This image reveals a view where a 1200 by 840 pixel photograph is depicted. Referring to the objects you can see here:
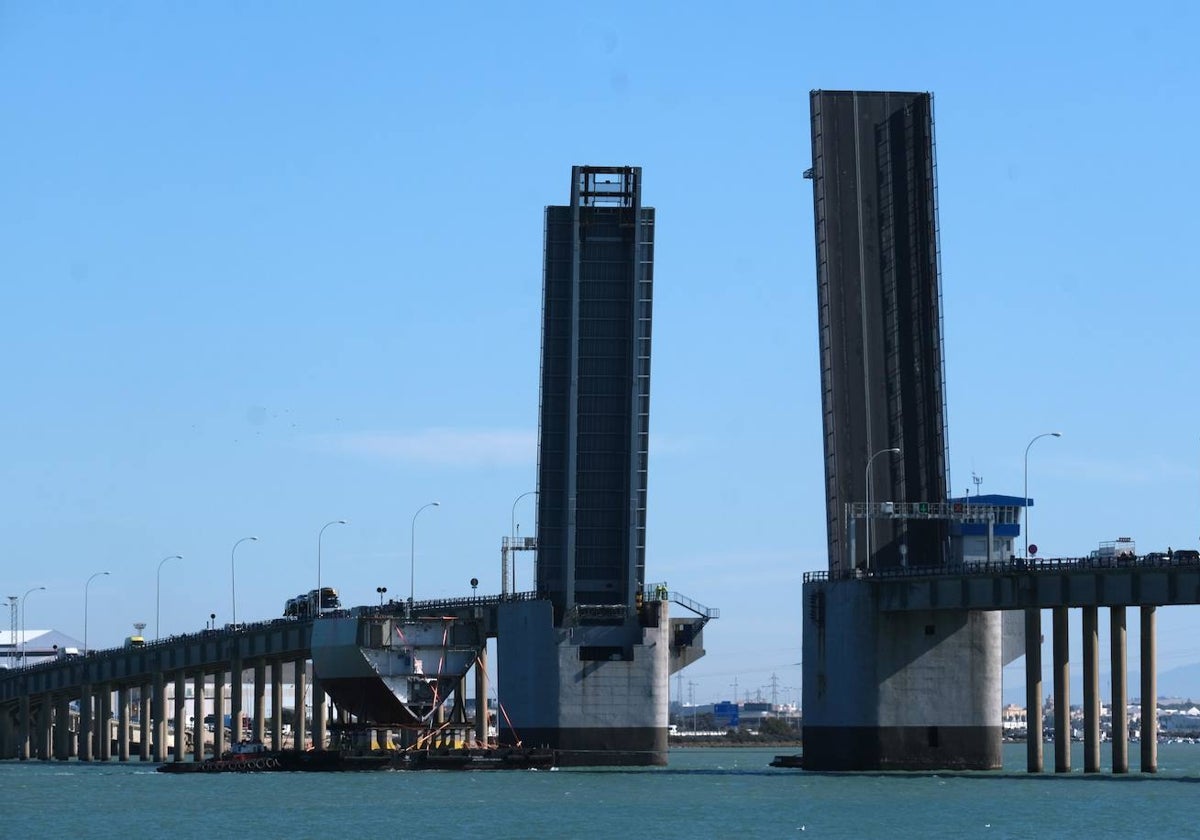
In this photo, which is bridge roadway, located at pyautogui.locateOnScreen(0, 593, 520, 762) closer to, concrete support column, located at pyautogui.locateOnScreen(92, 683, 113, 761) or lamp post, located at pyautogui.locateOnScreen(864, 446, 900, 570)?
concrete support column, located at pyautogui.locateOnScreen(92, 683, 113, 761)

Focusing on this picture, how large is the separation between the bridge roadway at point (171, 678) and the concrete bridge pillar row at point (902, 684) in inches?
805

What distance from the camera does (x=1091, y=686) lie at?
281ft

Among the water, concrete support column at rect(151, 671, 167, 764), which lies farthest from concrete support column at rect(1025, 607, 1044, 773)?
concrete support column at rect(151, 671, 167, 764)

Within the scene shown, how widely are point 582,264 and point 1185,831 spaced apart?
151 ft

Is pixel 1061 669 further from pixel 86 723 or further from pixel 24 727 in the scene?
pixel 24 727

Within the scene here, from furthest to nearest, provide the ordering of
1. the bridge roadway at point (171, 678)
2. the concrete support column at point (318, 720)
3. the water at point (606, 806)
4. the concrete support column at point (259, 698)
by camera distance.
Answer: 1. the concrete support column at point (259, 698)
2. the concrete support column at point (318, 720)
3. the bridge roadway at point (171, 678)
4. the water at point (606, 806)

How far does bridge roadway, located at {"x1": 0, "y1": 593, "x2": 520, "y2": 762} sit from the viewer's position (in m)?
122

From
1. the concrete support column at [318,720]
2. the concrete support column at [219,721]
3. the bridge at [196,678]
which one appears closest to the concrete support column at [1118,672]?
the bridge at [196,678]

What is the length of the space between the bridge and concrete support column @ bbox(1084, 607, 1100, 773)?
2455 cm

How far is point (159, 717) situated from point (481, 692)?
34161 millimetres

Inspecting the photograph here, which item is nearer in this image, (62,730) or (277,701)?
(277,701)

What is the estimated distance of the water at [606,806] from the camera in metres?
63.2

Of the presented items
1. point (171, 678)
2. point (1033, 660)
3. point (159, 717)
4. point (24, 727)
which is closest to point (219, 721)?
point (159, 717)

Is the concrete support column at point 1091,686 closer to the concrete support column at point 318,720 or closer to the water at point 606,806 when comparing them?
the water at point 606,806
